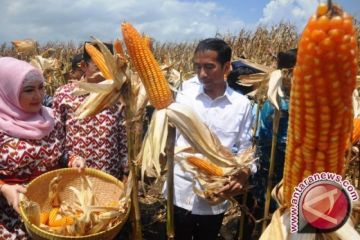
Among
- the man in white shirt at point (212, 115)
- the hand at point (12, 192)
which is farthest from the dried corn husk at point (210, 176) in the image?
the hand at point (12, 192)

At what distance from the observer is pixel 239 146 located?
263cm

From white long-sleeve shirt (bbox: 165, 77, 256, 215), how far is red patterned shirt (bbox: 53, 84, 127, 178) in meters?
0.50

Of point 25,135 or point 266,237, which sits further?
point 25,135

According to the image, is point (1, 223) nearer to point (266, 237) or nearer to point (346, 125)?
point (266, 237)

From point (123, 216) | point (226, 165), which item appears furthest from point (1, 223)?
point (226, 165)

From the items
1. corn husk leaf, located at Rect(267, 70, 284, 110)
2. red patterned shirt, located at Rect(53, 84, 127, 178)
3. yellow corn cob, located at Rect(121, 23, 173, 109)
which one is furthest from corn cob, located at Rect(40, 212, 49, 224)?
corn husk leaf, located at Rect(267, 70, 284, 110)

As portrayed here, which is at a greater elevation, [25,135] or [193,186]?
[25,135]

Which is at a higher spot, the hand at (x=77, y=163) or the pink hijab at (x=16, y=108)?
the pink hijab at (x=16, y=108)

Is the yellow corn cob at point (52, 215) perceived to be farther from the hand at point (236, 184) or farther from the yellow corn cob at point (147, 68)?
the yellow corn cob at point (147, 68)

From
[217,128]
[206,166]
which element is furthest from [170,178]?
[217,128]

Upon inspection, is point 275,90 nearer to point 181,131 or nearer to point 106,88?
point 181,131

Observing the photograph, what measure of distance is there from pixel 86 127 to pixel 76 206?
0.60 metres

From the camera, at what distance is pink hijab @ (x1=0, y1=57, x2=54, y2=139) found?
230cm

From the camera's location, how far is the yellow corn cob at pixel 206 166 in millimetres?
2225
